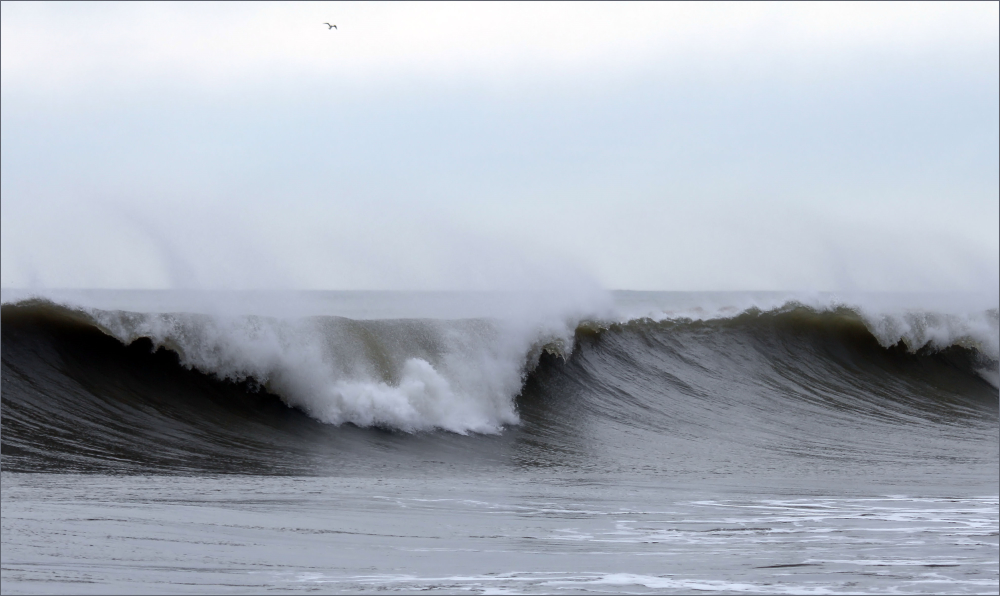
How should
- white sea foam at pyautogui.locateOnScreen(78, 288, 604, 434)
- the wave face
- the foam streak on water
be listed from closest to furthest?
the foam streak on water, the wave face, white sea foam at pyautogui.locateOnScreen(78, 288, 604, 434)

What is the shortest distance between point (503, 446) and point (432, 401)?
1.23 meters

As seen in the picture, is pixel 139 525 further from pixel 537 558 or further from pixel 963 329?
pixel 963 329

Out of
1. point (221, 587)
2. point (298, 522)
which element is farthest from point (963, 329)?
point (221, 587)

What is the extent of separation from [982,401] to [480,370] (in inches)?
328

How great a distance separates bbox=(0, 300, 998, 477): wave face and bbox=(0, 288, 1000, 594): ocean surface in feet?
0.15

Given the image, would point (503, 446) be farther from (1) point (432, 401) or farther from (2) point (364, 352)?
(2) point (364, 352)

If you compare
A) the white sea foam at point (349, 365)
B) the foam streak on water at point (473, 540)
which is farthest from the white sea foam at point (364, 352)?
the foam streak on water at point (473, 540)

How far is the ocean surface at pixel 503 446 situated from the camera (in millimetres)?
5496

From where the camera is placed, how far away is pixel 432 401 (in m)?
11.1

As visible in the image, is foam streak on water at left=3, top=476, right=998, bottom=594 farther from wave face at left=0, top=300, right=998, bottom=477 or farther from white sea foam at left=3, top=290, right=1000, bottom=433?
white sea foam at left=3, top=290, right=1000, bottom=433

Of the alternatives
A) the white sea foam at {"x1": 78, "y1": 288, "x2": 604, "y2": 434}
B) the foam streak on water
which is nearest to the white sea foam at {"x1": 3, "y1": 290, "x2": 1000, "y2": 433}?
the white sea foam at {"x1": 78, "y1": 288, "x2": 604, "y2": 434}

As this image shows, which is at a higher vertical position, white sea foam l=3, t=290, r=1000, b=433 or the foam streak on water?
white sea foam l=3, t=290, r=1000, b=433

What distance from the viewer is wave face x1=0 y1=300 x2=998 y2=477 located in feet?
31.2

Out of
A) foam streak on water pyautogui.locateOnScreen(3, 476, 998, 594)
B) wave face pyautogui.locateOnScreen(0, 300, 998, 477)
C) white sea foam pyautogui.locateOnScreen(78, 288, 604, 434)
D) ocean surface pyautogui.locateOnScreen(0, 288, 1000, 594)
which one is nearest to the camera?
foam streak on water pyautogui.locateOnScreen(3, 476, 998, 594)
